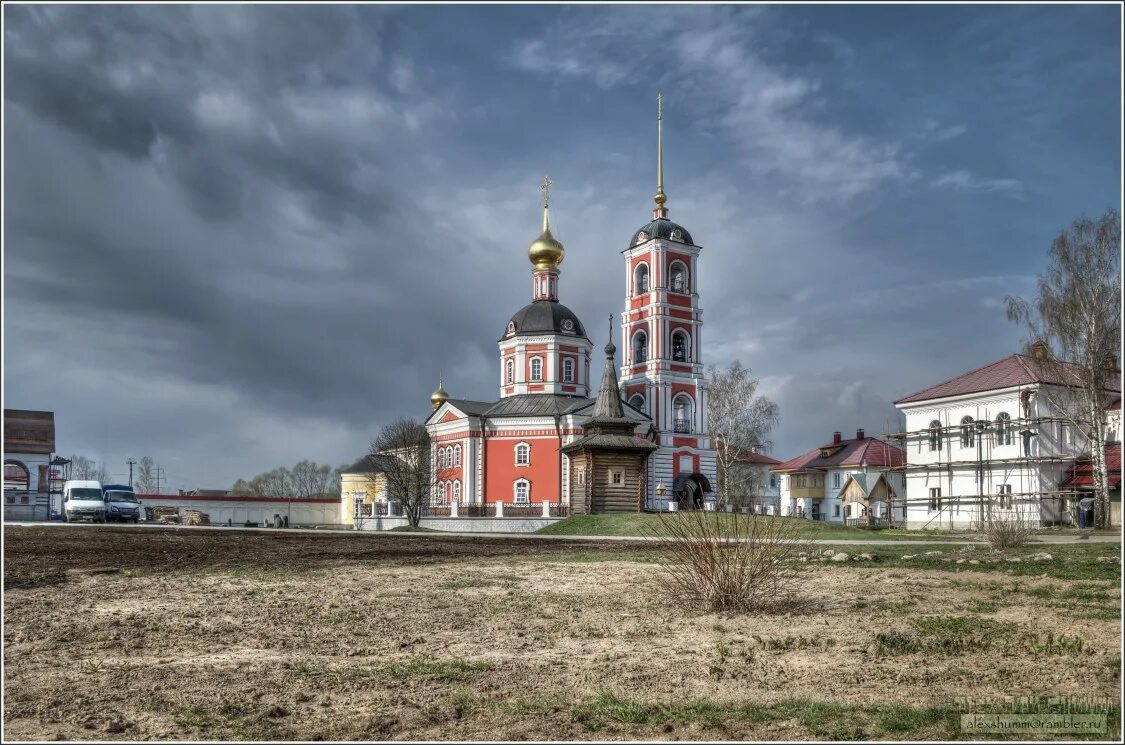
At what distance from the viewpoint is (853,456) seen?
63000 millimetres

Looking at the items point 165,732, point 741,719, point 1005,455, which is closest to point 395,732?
point 165,732

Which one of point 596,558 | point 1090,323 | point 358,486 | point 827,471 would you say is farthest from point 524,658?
point 358,486

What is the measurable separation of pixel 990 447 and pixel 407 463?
3259 cm

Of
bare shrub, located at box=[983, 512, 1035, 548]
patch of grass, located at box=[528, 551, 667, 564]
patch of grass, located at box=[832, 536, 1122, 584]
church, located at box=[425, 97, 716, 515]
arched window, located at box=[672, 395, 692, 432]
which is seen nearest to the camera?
patch of grass, located at box=[832, 536, 1122, 584]

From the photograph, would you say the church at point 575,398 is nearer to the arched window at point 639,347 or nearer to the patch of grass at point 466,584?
the arched window at point 639,347

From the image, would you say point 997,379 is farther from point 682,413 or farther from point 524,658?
point 524,658

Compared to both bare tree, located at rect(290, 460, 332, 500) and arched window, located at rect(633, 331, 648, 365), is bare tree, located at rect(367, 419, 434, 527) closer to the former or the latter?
arched window, located at rect(633, 331, 648, 365)

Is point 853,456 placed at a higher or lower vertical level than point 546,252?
lower

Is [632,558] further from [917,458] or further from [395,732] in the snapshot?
[917,458]

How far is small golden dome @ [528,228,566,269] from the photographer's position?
64.6 metres

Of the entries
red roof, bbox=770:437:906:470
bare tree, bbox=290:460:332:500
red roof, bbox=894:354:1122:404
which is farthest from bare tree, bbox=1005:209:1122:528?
bare tree, bbox=290:460:332:500

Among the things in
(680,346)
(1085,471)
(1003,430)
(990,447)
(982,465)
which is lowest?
(1085,471)

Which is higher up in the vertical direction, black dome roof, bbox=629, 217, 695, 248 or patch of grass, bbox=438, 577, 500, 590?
black dome roof, bbox=629, 217, 695, 248

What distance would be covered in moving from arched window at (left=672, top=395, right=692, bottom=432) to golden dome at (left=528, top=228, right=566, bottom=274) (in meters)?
13.5
